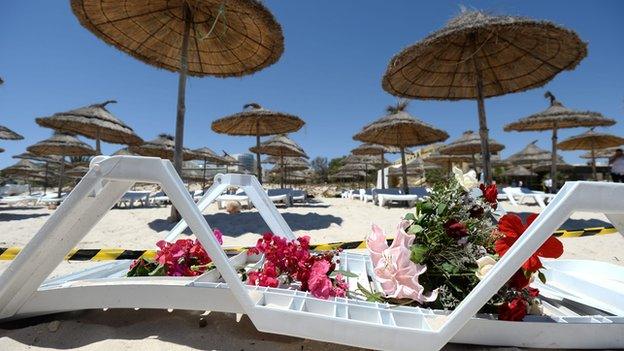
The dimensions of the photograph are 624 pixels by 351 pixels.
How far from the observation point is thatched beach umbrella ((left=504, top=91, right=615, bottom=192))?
364 inches

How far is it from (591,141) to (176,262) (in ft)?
57.0

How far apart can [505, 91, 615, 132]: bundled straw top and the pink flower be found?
10620 mm

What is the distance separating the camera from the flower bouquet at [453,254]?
127cm

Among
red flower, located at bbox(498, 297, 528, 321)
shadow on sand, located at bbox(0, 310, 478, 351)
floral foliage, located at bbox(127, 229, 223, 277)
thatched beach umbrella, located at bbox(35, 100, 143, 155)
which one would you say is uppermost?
thatched beach umbrella, located at bbox(35, 100, 143, 155)

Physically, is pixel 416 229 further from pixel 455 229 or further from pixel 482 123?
pixel 482 123

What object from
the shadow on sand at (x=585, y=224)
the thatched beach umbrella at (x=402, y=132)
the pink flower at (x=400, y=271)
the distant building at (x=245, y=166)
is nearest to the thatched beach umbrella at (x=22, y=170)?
the distant building at (x=245, y=166)

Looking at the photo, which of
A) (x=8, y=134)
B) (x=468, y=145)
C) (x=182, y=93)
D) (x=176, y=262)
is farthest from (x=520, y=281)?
(x=8, y=134)

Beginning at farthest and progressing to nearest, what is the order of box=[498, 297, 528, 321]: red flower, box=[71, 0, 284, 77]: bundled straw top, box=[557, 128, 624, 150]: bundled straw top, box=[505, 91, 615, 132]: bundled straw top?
1. box=[557, 128, 624, 150]: bundled straw top
2. box=[505, 91, 615, 132]: bundled straw top
3. box=[71, 0, 284, 77]: bundled straw top
4. box=[498, 297, 528, 321]: red flower

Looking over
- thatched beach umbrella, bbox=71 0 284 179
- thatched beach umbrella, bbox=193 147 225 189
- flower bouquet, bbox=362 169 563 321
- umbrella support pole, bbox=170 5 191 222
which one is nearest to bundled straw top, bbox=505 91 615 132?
thatched beach umbrella, bbox=71 0 284 179

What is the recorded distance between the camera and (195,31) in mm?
5867

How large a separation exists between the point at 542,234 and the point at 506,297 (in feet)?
1.48

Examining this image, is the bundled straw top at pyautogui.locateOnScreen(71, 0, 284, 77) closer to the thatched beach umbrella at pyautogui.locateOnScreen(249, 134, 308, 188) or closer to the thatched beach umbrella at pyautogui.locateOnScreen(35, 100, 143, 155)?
the thatched beach umbrella at pyautogui.locateOnScreen(35, 100, 143, 155)

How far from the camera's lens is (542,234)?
3.26 feet

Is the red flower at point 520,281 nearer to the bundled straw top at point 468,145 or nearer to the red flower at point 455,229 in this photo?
the red flower at point 455,229
